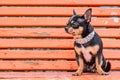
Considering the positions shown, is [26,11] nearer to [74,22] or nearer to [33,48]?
[33,48]

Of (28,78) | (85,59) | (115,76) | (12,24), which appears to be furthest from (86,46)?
(12,24)

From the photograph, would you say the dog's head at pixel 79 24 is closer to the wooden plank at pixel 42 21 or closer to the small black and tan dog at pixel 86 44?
the small black and tan dog at pixel 86 44

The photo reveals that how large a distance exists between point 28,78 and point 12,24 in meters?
0.63

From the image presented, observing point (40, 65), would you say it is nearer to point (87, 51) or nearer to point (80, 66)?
point (80, 66)

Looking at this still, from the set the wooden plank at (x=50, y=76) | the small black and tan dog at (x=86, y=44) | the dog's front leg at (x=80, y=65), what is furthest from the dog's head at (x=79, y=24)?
the wooden plank at (x=50, y=76)

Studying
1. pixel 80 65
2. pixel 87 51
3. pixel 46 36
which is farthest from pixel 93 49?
pixel 46 36

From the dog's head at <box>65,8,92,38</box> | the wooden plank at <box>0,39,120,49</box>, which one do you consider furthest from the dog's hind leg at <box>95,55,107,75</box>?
the wooden plank at <box>0,39,120,49</box>

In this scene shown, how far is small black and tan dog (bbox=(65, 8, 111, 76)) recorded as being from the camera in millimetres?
2881

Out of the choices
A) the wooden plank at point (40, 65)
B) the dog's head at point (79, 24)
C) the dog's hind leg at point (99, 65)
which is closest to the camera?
the dog's head at point (79, 24)

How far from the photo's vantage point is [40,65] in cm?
331

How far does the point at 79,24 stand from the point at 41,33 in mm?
543

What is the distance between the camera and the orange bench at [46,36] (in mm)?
3303

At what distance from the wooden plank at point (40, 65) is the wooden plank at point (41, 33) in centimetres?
23
